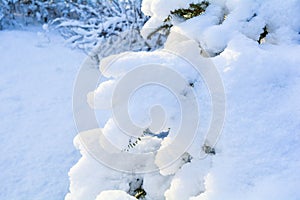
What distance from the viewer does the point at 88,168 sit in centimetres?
187

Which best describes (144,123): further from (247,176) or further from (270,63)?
(270,63)

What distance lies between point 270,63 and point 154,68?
1.57 ft

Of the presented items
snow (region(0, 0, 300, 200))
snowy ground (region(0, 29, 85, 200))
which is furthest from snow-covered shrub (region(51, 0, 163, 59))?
snow (region(0, 0, 300, 200))

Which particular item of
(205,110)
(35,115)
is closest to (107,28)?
(35,115)

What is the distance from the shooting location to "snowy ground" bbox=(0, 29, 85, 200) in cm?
333

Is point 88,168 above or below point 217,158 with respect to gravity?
below

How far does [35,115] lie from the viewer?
4.22 meters

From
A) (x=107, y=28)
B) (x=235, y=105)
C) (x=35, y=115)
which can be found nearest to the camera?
(x=235, y=105)

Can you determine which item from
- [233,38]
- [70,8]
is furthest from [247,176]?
[70,8]

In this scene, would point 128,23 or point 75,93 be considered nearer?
point 75,93

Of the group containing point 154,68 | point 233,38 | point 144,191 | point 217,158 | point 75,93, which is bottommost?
point 75,93

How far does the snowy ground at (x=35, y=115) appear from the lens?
3.33 m

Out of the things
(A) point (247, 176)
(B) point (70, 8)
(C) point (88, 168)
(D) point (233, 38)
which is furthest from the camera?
(B) point (70, 8)

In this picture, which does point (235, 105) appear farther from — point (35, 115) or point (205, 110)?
point (35, 115)
